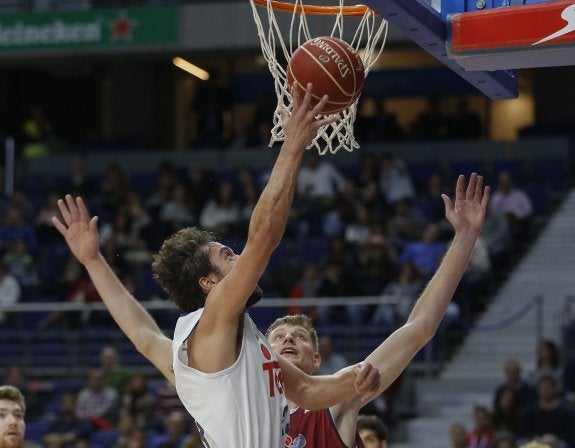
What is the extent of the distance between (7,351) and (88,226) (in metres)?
9.25

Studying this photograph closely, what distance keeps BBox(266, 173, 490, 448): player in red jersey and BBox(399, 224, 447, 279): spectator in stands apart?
7224 mm

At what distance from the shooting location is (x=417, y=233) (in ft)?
43.1

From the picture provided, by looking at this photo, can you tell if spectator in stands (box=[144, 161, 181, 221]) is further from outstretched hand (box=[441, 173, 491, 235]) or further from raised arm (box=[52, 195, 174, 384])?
outstretched hand (box=[441, 173, 491, 235])

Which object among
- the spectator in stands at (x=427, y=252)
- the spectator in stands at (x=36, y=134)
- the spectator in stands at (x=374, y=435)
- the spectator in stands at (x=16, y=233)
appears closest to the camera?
the spectator in stands at (x=374, y=435)

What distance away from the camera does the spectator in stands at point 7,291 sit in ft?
44.5

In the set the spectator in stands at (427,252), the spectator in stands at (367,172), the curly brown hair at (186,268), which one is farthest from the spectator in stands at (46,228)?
the curly brown hair at (186,268)

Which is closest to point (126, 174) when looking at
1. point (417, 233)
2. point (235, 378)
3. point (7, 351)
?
point (7, 351)

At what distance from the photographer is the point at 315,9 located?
5941mm

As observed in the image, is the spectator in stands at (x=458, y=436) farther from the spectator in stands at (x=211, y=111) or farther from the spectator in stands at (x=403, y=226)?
the spectator in stands at (x=211, y=111)

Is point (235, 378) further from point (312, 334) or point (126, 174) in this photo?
point (126, 174)

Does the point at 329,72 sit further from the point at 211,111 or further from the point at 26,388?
the point at 211,111

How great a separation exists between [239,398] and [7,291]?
10099 mm

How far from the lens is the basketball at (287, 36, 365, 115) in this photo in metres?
4.43

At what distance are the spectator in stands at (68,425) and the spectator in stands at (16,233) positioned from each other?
3406mm
